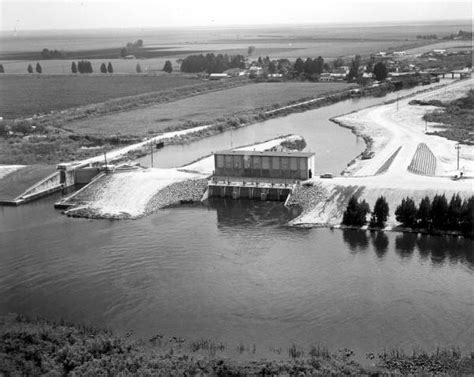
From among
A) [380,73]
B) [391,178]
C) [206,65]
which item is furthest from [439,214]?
[206,65]

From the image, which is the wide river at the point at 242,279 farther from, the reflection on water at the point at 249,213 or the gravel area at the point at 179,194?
the gravel area at the point at 179,194

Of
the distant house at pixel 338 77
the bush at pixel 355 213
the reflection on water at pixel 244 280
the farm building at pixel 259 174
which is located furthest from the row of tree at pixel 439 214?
the distant house at pixel 338 77

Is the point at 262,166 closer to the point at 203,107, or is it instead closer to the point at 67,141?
the point at 67,141

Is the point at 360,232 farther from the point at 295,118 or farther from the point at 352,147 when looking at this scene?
the point at 295,118

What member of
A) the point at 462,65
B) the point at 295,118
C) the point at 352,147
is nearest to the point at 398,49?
the point at 462,65

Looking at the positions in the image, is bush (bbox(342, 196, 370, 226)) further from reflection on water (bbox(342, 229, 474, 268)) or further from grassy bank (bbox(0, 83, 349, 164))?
grassy bank (bbox(0, 83, 349, 164))

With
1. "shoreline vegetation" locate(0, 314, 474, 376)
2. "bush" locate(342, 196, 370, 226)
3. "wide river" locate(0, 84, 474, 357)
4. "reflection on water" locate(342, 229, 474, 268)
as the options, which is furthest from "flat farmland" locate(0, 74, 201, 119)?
"shoreline vegetation" locate(0, 314, 474, 376)
